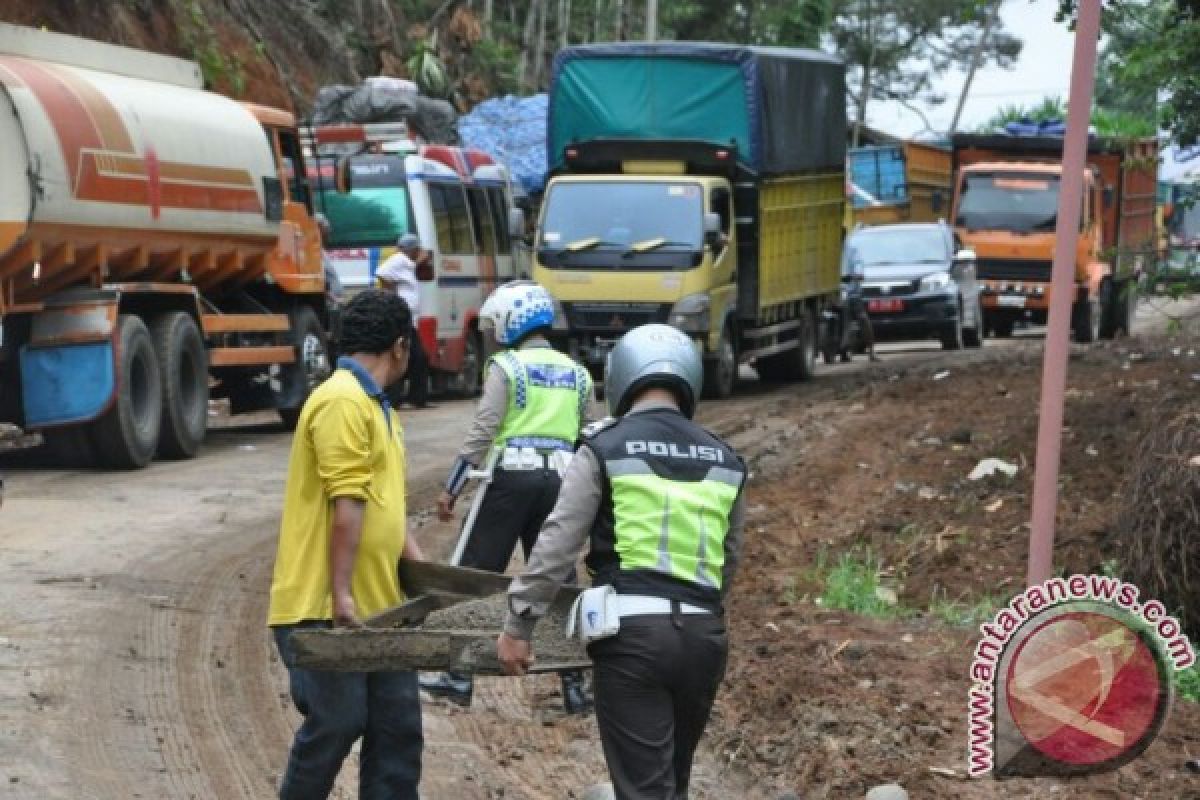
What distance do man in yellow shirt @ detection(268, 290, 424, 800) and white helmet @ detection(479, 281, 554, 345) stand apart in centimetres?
259

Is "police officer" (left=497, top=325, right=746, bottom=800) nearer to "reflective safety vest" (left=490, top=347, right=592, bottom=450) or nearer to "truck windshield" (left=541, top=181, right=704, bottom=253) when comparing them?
"reflective safety vest" (left=490, top=347, right=592, bottom=450)

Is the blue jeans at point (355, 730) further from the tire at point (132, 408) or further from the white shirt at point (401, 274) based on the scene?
the white shirt at point (401, 274)

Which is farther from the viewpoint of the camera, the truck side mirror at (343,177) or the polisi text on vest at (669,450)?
the truck side mirror at (343,177)

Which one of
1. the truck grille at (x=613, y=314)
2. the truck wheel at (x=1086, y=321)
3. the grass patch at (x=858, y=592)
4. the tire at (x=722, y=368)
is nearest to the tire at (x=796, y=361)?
the tire at (x=722, y=368)

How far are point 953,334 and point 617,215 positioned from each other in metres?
11.2

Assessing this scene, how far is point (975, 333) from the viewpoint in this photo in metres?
36.1

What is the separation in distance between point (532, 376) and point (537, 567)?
3.45 metres

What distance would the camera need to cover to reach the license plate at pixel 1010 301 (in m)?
36.9

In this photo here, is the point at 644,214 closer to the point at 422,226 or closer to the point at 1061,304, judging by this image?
the point at 422,226

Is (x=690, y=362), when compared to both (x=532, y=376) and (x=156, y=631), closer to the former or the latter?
(x=532, y=376)

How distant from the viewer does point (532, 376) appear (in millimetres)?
9352

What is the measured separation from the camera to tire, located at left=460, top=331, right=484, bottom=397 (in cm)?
2688

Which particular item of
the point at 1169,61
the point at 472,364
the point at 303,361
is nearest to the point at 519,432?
the point at 1169,61

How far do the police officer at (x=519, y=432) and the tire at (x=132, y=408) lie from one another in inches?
331
